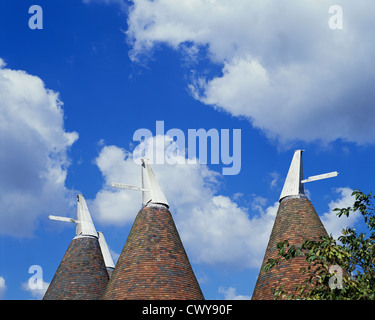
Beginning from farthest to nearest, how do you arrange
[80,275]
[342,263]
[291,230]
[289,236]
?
[80,275] → [291,230] → [289,236] → [342,263]

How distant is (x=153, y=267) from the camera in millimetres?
13430

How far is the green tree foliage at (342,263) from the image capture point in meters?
10.4

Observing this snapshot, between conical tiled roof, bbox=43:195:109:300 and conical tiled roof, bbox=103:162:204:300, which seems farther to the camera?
conical tiled roof, bbox=43:195:109:300

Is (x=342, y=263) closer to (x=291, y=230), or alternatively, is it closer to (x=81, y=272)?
(x=291, y=230)

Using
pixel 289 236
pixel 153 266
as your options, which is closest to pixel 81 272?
pixel 153 266

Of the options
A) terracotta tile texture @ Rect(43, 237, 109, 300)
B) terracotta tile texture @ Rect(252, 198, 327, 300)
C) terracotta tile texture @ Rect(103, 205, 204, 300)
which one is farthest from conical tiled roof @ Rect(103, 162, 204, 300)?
terracotta tile texture @ Rect(43, 237, 109, 300)

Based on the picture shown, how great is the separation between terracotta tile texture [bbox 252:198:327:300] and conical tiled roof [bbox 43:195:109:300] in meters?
4.33

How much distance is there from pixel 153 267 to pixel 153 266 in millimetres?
30

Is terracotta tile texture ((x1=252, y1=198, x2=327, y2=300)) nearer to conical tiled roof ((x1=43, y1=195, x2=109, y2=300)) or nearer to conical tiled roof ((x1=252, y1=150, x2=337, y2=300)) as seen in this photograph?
conical tiled roof ((x1=252, y1=150, x2=337, y2=300))

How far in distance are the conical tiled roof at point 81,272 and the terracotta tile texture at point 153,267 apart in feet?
5.77

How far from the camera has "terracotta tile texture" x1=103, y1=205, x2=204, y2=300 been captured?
13078 mm
